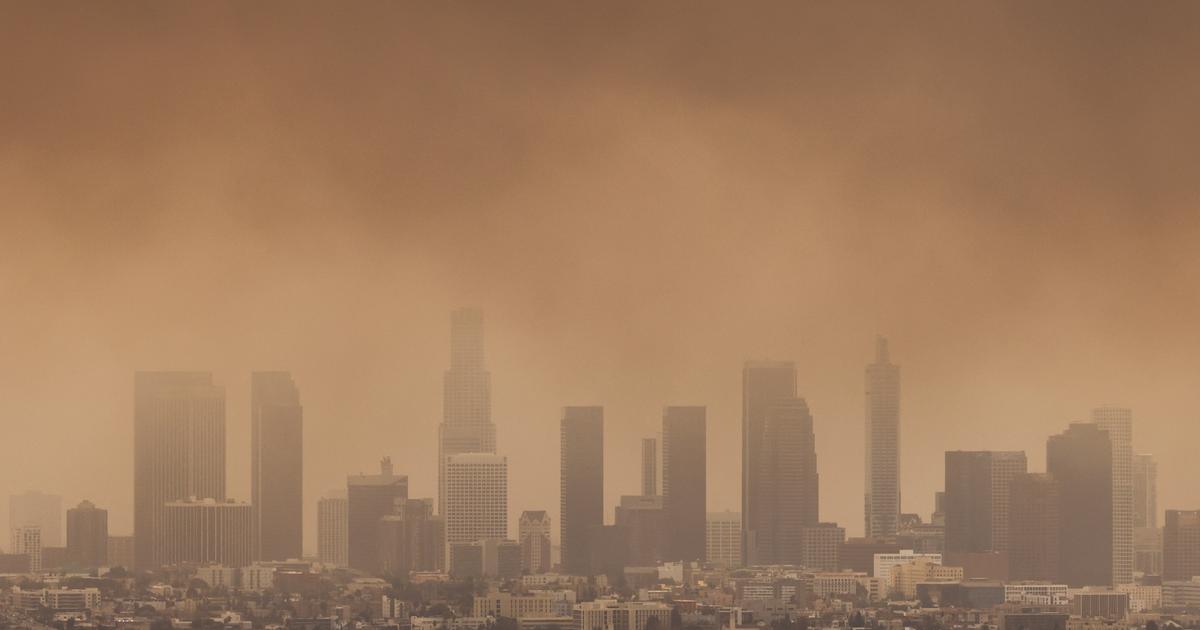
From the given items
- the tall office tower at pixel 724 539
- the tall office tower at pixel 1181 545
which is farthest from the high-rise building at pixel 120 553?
the tall office tower at pixel 1181 545

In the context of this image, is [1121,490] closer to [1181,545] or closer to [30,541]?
[1181,545]

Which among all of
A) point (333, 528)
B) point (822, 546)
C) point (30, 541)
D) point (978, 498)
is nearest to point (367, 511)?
point (333, 528)

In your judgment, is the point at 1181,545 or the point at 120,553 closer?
the point at 1181,545

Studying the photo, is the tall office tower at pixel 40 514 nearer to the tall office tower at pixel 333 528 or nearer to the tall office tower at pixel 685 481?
the tall office tower at pixel 333 528

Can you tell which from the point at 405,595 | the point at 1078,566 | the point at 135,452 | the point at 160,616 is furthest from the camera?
the point at 135,452

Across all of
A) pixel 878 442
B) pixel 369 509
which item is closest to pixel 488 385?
pixel 369 509

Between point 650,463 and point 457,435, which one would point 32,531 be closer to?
point 457,435

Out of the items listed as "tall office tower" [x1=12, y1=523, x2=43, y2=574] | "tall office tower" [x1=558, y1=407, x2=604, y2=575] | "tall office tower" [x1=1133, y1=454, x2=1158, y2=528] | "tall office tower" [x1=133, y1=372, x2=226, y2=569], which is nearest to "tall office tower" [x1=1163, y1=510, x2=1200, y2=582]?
"tall office tower" [x1=1133, y1=454, x2=1158, y2=528]
